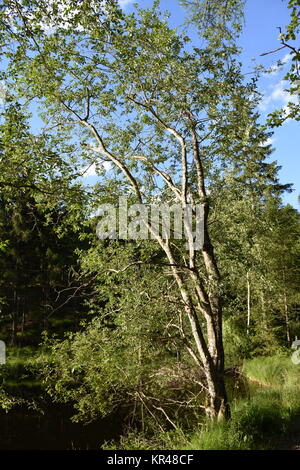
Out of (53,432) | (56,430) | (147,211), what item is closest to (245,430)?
(147,211)

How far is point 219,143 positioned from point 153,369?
481cm

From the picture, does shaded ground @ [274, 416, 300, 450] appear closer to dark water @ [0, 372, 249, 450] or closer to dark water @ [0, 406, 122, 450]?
dark water @ [0, 372, 249, 450]

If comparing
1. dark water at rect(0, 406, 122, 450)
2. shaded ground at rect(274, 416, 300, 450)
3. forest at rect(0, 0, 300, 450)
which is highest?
forest at rect(0, 0, 300, 450)

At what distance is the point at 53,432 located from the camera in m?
11.9

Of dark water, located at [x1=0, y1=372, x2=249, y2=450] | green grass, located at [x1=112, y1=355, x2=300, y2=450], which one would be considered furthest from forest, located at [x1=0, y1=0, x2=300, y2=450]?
dark water, located at [x1=0, y1=372, x2=249, y2=450]

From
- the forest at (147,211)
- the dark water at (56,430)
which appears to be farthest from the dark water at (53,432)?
the forest at (147,211)

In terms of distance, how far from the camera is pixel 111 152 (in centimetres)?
879

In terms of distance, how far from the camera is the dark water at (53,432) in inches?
416

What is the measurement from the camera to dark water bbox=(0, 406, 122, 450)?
1058 centimetres

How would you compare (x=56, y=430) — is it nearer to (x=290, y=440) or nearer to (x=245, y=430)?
(x=245, y=430)

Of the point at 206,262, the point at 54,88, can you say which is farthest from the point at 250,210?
the point at 54,88

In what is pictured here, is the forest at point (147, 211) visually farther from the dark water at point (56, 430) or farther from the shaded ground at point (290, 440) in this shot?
the dark water at point (56, 430)

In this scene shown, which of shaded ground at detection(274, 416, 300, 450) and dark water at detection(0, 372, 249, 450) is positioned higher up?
shaded ground at detection(274, 416, 300, 450)
